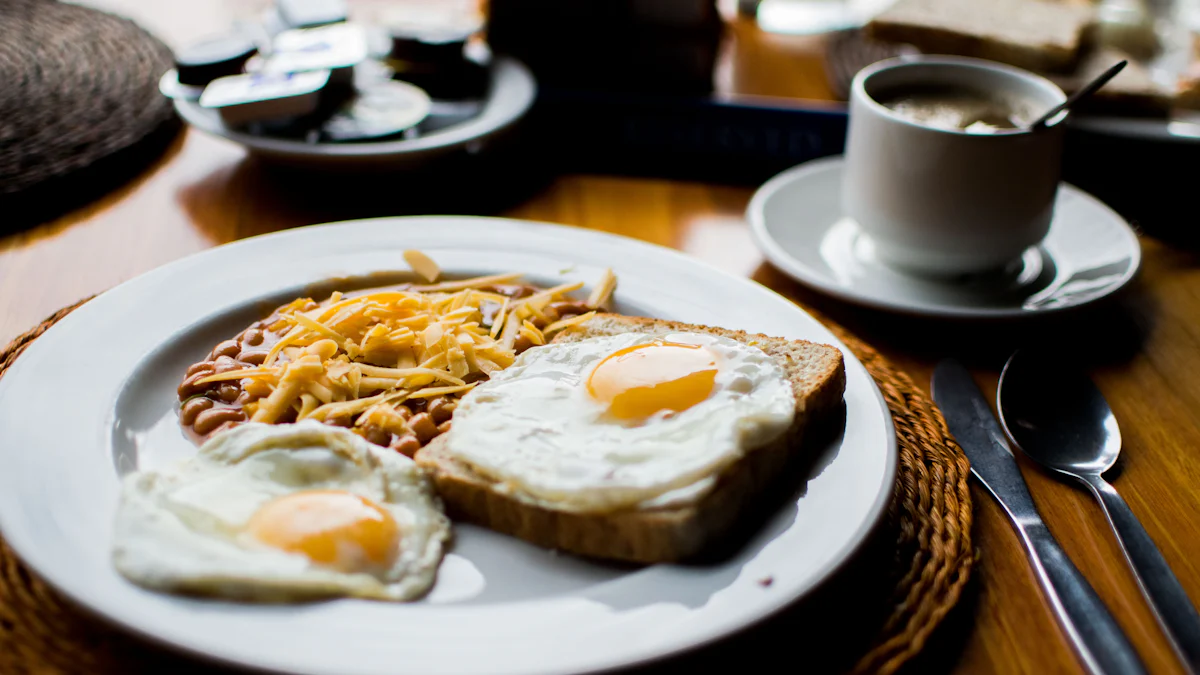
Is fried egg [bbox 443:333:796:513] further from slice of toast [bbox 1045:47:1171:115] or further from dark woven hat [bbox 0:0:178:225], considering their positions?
slice of toast [bbox 1045:47:1171:115]

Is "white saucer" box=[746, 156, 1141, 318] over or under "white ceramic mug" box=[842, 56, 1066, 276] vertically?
under

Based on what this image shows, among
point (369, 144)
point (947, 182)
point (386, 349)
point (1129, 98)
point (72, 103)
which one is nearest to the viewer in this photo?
point (386, 349)

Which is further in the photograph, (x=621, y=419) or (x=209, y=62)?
(x=209, y=62)

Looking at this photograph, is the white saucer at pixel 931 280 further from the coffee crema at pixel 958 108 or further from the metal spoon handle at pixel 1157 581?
the metal spoon handle at pixel 1157 581

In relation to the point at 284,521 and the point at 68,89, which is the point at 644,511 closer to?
the point at 284,521

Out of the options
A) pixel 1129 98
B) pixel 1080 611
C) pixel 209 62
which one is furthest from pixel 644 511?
pixel 1129 98

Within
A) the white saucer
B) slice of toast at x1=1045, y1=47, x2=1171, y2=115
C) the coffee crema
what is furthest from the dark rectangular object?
slice of toast at x1=1045, y1=47, x2=1171, y2=115
